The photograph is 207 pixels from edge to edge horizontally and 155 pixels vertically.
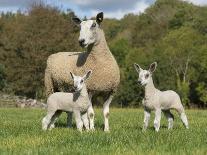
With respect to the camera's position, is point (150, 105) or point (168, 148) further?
point (150, 105)

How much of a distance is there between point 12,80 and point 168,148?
44973mm

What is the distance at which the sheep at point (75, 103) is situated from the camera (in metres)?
11.6

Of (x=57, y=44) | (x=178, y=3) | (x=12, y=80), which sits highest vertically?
(x=178, y=3)

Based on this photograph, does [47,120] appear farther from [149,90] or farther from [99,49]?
[149,90]

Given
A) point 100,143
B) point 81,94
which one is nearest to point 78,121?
point 81,94

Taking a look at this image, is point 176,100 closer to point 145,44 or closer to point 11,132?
point 11,132

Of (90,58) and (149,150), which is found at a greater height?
(90,58)

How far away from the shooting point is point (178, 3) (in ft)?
305

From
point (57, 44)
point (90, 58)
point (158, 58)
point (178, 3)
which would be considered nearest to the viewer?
point (90, 58)

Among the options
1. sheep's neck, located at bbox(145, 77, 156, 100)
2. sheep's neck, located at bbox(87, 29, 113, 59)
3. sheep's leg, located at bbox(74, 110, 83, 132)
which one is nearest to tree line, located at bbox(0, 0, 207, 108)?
sheep's neck, located at bbox(87, 29, 113, 59)

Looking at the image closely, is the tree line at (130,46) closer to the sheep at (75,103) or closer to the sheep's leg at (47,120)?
the sheep's leg at (47,120)

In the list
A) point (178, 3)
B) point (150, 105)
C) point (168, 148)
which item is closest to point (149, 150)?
point (168, 148)

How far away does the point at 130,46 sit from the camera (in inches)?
3366

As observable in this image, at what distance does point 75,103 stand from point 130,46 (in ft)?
244
